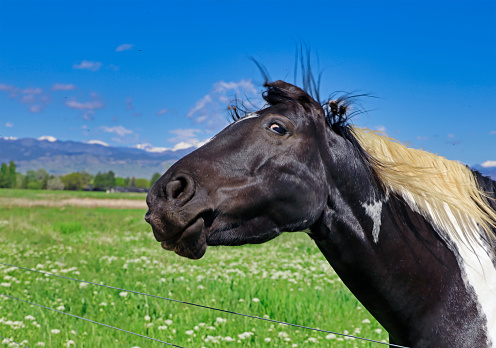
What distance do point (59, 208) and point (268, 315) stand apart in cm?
3003

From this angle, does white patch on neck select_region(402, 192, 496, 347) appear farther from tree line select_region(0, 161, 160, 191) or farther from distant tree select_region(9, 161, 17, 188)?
distant tree select_region(9, 161, 17, 188)

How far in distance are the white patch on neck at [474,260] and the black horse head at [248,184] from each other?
69 cm

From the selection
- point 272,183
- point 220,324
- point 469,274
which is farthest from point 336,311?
point 272,183

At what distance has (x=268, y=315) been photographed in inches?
236

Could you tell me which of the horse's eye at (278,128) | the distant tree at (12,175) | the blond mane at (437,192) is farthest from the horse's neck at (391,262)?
the distant tree at (12,175)

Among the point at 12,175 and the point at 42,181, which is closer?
the point at 12,175

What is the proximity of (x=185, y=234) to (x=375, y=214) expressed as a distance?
112cm

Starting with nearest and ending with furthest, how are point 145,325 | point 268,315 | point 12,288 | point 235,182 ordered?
point 235,182 < point 145,325 < point 268,315 < point 12,288

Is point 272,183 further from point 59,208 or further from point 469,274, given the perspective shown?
point 59,208

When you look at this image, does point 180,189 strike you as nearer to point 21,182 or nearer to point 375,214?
point 375,214

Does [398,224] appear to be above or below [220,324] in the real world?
above

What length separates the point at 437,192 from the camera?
2.50 meters

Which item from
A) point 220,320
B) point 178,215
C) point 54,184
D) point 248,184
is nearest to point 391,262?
point 248,184

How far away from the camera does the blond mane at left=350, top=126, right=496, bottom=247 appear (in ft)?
8.21
